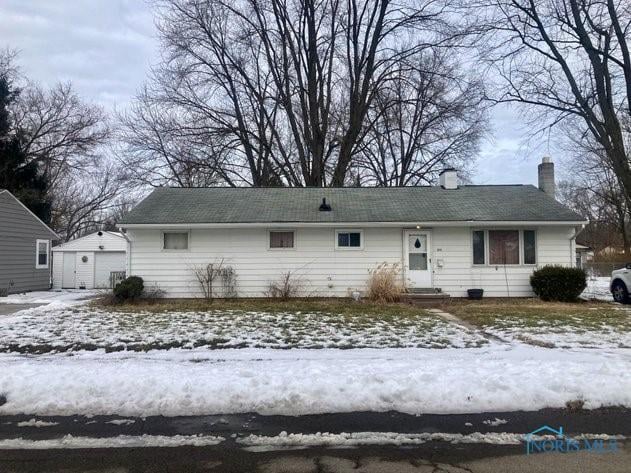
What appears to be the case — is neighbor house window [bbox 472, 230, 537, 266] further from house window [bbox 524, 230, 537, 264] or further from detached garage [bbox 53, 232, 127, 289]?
detached garage [bbox 53, 232, 127, 289]

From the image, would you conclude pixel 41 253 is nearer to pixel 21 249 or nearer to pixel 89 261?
pixel 21 249


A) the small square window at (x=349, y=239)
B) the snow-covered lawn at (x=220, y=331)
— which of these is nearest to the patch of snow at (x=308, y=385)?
the snow-covered lawn at (x=220, y=331)

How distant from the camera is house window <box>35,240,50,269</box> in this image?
21797mm

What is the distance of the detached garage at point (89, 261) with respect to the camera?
2362 centimetres

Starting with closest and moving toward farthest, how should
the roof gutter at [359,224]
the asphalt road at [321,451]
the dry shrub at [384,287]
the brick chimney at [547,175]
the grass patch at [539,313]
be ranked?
1. the asphalt road at [321,451]
2. the grass patch at [539,313]
3. the dry shrub at [384,287]
4. the roof gutter at [359,224]
5. the brick chimney at [547,175]

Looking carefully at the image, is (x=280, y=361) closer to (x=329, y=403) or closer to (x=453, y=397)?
(x=329, y=403)

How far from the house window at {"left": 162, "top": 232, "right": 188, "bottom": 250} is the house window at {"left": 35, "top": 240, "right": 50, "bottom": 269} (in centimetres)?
966

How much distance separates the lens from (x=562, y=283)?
14.7 metres

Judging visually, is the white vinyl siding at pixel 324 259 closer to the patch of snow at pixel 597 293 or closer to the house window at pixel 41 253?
the patch of snow at pixel 597 293

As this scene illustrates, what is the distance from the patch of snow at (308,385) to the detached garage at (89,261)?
1782cm

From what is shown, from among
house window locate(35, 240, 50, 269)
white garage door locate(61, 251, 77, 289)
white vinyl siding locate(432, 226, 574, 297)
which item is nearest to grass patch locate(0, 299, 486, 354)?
white vinyl siding locate(432, 226, 574, 297)

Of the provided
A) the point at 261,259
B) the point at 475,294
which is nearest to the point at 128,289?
the point at 261,259

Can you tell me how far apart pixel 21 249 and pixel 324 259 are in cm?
1369

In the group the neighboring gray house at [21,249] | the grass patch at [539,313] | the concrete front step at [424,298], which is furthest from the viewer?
the neighboring gray house at [21,249]
